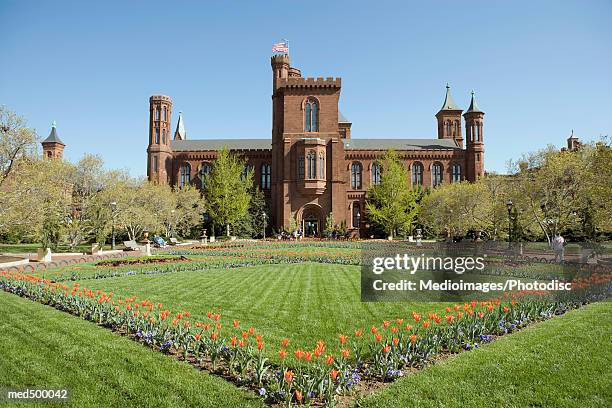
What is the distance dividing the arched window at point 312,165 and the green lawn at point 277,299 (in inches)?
1171

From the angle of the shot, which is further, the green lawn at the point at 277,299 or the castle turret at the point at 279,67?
the castle turret at the point at 279,67

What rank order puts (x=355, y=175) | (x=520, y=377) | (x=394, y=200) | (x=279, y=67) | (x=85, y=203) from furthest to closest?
(x=355, y=175)
(x=279, y=67)
(x=394, y=200)
(x=85, y=203)
(x=520, y=377)

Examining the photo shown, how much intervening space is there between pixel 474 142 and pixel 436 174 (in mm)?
6545

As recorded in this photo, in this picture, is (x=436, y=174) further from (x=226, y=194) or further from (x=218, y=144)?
(x=218, y=144)

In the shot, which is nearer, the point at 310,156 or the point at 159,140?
the point at 310,156

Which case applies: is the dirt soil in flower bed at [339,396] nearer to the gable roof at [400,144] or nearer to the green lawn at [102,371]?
the green lawn at [102,371]

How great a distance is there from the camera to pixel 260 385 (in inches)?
214

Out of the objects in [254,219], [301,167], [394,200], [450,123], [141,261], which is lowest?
[141,261]

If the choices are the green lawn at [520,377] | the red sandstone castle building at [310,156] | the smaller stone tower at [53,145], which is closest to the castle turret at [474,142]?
the red sandstone castle building at [310,156]

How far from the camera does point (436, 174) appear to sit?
57125mm

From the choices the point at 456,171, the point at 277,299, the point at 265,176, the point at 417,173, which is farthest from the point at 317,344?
the point at 456,171

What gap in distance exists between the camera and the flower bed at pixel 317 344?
5.38 m

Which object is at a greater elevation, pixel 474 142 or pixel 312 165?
pixel 474 142

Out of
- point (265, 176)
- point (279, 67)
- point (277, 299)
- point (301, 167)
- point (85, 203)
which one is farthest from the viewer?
point (265, 176)
